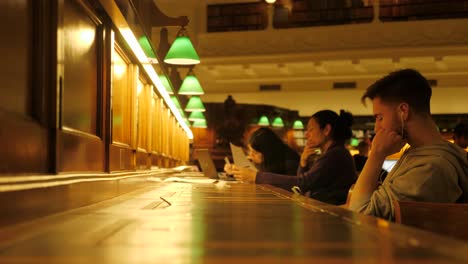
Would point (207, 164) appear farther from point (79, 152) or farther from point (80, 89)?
point (79, 152)

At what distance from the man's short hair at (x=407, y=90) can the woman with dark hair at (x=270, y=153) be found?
9.28 feet

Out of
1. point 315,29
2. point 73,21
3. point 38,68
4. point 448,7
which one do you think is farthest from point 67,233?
point 448,7

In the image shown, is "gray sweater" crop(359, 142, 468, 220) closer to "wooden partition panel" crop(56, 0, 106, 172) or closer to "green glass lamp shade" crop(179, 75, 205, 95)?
"wooden partition panel" crop(56, 0, 106, 172)

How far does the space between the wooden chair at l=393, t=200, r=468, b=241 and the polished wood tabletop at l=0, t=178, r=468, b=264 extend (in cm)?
44

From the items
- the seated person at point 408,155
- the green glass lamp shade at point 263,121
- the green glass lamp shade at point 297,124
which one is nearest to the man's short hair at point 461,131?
the seated person at point 408,155

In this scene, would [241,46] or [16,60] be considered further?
[241,46]

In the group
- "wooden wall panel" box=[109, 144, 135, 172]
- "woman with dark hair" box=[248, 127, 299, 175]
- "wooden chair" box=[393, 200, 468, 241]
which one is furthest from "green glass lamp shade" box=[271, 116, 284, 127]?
"wooden chair" box=[393, 200, 468, 241]

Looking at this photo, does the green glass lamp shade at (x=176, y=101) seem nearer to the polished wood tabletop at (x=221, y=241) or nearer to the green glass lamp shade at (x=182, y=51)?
the green glass lamp shade at (x=182, y=51)

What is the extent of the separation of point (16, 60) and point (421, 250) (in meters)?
1.12

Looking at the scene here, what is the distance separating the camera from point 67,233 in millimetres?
813

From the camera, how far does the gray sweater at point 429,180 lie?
173 cm

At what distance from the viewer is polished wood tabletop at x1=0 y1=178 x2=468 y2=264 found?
57 cm

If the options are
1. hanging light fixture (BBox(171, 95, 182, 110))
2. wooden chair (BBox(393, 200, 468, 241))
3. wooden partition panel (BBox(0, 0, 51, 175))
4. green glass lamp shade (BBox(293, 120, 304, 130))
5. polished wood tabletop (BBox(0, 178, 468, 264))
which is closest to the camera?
polished wood tabletop (BBox(0, 178, 468, 264))

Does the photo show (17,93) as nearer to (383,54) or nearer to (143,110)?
(143,110)
